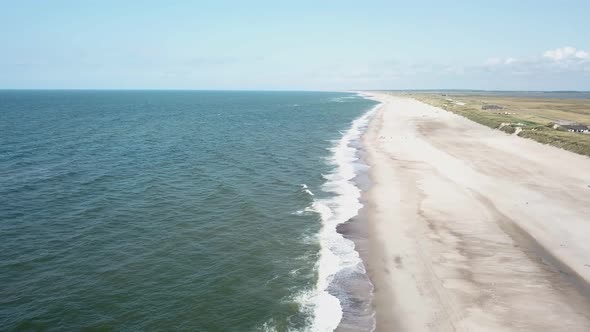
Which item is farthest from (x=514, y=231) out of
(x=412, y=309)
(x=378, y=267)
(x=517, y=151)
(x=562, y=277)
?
(x=517, y=151)

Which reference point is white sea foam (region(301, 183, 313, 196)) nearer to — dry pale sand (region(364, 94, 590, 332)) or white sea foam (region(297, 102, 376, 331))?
white sea foam (region(297, 102, 376, 331))

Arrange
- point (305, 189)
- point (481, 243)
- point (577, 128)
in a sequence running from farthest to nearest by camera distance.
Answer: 1. point (577, 128)
2. point (305, 189)
3. point (481, 243)

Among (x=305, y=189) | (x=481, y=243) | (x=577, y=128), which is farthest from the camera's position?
(x=577, y=128)

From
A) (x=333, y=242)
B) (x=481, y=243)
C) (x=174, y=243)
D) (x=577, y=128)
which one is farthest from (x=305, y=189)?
(x=577, y=128)

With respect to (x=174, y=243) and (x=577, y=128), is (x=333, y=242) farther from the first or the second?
(x=577, y=128)

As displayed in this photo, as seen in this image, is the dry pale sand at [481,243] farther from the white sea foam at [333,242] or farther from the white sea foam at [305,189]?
the white sea foam at [305,189]

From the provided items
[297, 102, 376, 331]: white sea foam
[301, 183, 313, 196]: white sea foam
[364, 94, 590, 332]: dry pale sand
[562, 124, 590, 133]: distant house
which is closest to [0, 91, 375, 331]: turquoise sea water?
[297, 102, 376, 331]: white sea foam
